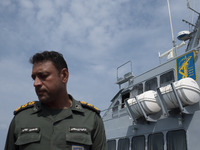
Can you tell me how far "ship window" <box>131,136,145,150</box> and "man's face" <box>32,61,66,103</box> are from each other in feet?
27.5

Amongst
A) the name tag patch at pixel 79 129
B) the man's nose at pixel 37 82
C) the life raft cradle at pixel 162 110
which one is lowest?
the name tag patch at pixel 79 129

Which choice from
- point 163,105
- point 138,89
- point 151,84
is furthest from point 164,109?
point 138,89

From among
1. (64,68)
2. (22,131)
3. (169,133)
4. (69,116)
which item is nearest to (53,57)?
(64,68)

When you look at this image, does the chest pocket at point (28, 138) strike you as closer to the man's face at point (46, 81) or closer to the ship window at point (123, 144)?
the man's face at point (46, 81)

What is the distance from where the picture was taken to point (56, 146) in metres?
1.85

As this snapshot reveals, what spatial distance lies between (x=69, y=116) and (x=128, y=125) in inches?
359

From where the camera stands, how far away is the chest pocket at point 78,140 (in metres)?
1.90

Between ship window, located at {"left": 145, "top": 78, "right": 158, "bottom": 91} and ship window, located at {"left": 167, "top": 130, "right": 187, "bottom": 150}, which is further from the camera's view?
ship window, located at {"left": 145, "top": 78, "right": 158, "bottom": 91}

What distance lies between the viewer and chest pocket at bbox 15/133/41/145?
6.08 feet

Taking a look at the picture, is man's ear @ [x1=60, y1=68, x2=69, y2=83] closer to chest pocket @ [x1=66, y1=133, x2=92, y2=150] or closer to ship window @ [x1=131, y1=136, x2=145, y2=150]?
chest pocket @ [x1=66, y1=133, x2=92, y2=150]

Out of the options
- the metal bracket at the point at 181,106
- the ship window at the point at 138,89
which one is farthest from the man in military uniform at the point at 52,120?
the ship window at the point at 138,89

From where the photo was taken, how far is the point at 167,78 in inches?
391

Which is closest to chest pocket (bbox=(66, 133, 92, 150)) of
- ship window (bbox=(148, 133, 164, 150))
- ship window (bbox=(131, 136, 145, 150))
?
ship window (bbox=(148, 133, 164, 150))

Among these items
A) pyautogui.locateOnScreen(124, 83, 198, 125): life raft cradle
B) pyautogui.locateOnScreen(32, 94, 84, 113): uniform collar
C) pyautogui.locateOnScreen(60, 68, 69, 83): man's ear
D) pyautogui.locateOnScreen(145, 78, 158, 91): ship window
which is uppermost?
pyautogui.locateOnScreen(145, 78, 158, 91): ship window
